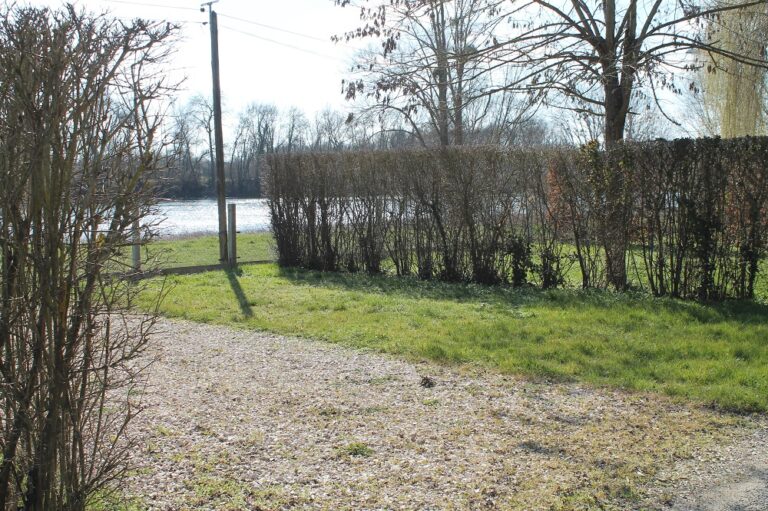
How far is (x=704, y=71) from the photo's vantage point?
18672 millimetres

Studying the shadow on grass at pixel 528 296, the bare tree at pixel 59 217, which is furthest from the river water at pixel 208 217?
the bare tree at pixel 59 217

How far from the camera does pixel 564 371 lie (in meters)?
5.95

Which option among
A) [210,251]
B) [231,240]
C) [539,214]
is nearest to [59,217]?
[539,214]

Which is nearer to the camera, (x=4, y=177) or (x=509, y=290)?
(x=4, y=177)

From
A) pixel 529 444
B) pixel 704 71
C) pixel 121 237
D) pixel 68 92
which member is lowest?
pixel 529 444

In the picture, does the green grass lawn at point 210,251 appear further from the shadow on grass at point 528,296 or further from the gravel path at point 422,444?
the gravel path at point 422,444

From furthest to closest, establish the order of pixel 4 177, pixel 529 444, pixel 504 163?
1. pixel 504 163
2. pixel 529 444
3. pixel 4 177

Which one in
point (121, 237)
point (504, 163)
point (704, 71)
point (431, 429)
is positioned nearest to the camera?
point (121, 237)

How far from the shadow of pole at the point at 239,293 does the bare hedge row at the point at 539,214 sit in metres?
1.42

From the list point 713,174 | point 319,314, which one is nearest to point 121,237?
point 319,314

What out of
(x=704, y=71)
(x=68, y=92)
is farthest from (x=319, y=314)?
(x=704, y=71)

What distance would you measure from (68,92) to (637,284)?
343 inches

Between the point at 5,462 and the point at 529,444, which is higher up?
the point at 5,462

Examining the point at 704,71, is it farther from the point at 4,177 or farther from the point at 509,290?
the point at 4,177
